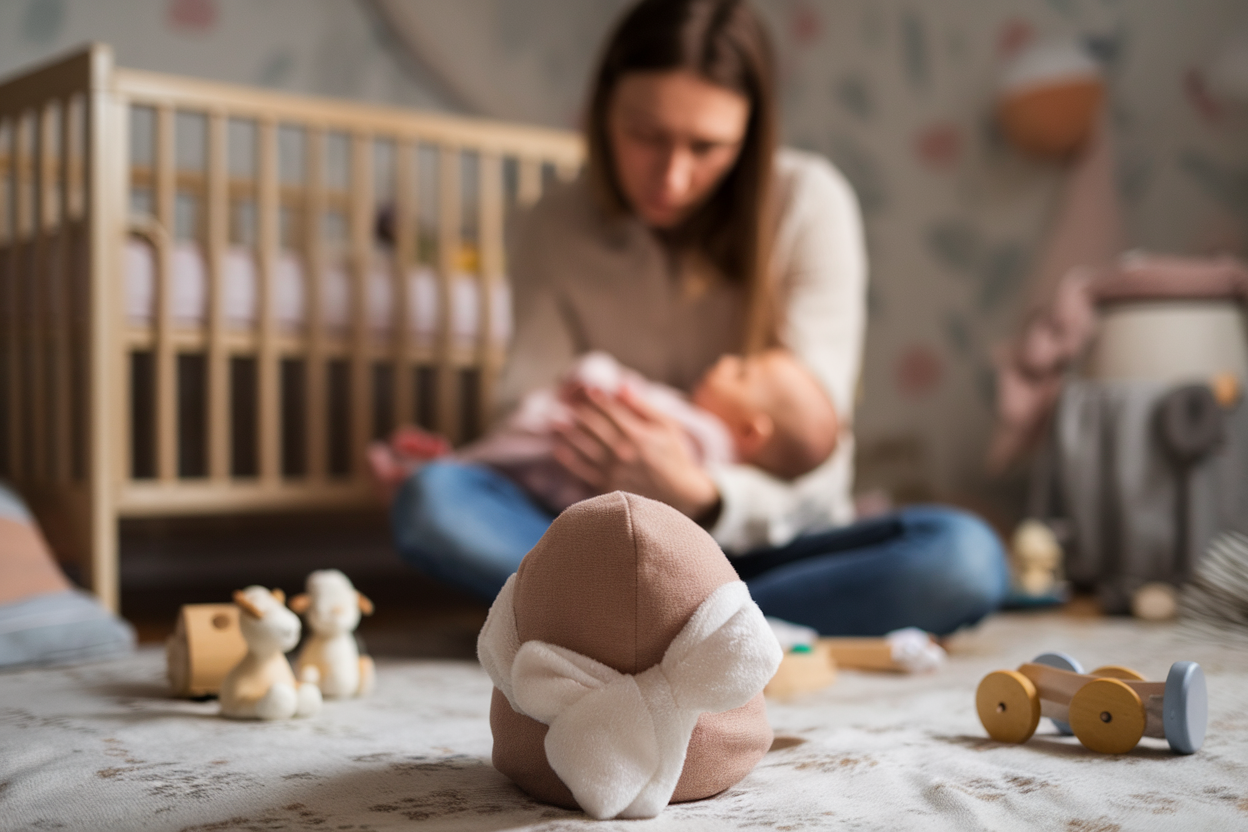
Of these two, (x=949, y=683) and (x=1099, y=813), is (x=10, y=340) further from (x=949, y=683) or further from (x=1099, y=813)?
(x=1099, y=813)

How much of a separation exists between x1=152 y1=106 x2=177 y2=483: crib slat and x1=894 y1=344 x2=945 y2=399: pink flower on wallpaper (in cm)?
182

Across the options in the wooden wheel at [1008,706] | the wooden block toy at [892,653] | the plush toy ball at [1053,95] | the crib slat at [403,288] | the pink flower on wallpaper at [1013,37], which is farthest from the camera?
the pink flower on wallpaper at [1013,37]

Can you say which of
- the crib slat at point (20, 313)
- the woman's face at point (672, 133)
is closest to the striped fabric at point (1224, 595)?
the woman's face at point (672, 133)

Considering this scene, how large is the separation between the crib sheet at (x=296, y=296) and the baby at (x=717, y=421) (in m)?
0.31

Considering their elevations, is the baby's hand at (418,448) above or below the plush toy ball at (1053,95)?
below

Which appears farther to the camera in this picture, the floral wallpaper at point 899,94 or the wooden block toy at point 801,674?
the floral wallpaper at point 899,94

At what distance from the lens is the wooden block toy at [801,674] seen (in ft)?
3.48

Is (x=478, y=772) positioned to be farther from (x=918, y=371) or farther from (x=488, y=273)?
(x=918, y=371)

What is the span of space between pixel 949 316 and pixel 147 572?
197cm

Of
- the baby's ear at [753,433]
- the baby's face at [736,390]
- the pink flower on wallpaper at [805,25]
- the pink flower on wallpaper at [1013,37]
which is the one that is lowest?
the baby's ear at [753,433]

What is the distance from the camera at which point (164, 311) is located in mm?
1611

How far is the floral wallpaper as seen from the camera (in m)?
2.30

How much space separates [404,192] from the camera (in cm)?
184

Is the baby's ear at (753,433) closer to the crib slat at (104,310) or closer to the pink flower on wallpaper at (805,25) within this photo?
the crib slat at (104,310)
